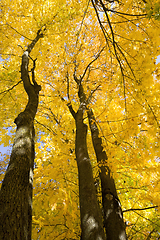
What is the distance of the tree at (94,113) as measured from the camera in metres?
2.75

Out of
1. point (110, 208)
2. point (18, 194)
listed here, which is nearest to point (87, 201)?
point (110, 208)

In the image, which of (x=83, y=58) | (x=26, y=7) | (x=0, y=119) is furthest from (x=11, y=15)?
(x=0, y=119)

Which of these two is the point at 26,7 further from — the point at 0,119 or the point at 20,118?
the point at 20,118

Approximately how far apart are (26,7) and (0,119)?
553cm

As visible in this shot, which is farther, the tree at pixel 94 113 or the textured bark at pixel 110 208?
the tree at pixel 94 113

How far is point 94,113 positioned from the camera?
586cm

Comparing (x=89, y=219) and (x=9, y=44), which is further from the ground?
(x=9, y=44)

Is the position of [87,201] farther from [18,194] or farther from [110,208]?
[18,194]

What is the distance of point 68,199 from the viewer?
2.86 metres

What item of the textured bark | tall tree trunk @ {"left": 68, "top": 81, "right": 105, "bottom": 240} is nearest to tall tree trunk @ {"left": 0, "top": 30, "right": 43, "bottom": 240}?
tall tree trunk @ {"left": 68, "top": 81, "right": 105, "bottom": 240}

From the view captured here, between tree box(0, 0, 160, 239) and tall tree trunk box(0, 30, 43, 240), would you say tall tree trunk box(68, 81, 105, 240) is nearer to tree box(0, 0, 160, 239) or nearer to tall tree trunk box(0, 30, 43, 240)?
tree box(0, 0, 160, 239)

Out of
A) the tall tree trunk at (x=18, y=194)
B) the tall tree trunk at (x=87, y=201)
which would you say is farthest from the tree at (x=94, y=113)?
the tall tree trunk at (x=18, y=194)

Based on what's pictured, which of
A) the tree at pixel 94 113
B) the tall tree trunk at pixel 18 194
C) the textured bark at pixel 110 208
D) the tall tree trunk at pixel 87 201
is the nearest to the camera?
the tall tree trunk at pixel 18 194

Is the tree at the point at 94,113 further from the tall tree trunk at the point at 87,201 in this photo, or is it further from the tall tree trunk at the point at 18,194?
the tall tree trunk at the point at 18,194
